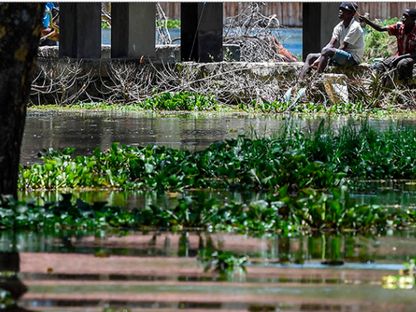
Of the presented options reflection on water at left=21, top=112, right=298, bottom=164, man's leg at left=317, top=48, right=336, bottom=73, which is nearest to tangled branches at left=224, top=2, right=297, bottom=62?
man's leg at left=317, top=48, right=336, bottom=73

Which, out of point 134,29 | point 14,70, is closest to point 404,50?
point 134,29

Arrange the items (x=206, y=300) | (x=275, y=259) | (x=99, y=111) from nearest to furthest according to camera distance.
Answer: (x=206, y=300)
(x=275, y=259)
(x=99, y=111)

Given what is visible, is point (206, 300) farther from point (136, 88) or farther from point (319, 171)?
point (136, 88)

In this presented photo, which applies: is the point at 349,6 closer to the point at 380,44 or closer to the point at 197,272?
the point at 197,272

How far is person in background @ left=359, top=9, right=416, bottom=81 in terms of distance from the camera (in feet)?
69.3

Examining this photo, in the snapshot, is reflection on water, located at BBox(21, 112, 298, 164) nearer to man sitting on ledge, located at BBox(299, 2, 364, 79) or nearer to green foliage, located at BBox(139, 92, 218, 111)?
green foliage, located at BBox(139, 92, 218, 111)

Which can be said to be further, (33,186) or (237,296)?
(33,186)

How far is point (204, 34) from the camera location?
75.6 ft

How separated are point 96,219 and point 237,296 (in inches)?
89.4

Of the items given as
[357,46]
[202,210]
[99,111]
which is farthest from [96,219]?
[357,46]

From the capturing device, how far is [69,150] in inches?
447

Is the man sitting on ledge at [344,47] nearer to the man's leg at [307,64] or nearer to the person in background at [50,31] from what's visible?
the man's leg at [307,64]

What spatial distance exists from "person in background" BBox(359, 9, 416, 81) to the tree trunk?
43.6 ft

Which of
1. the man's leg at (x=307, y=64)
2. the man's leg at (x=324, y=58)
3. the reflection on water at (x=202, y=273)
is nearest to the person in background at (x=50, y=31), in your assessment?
the man's leg at (x=307, y=64)
